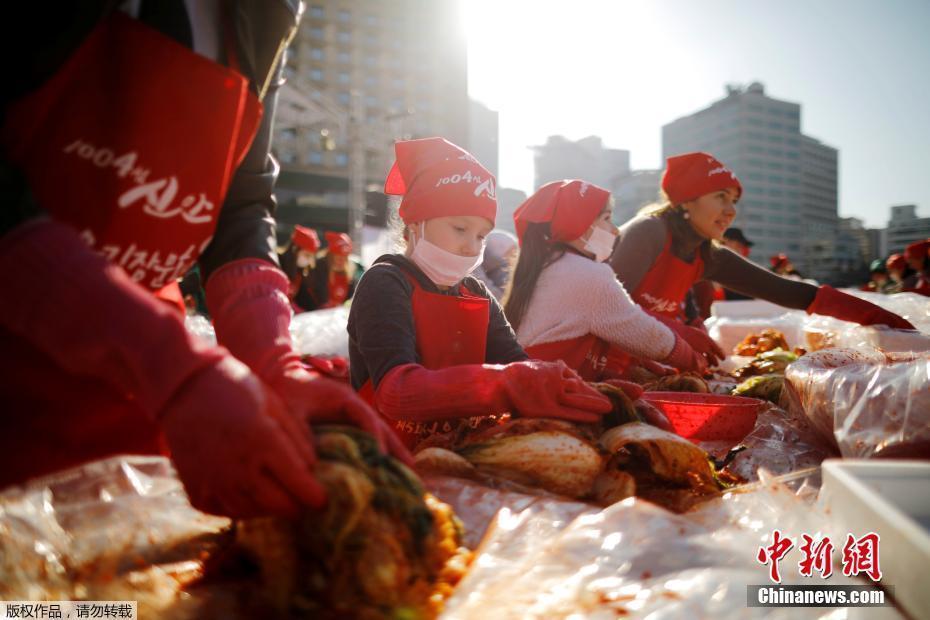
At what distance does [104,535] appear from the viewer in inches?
30.9

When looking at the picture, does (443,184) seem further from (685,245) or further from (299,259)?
(299,259)

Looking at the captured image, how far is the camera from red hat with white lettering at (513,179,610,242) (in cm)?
257

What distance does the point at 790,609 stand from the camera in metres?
0.74

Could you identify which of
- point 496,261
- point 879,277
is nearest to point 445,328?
point 496,261

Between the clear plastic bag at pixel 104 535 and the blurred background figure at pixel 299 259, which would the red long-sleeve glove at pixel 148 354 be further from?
the blurred background figure at pixel 299 259

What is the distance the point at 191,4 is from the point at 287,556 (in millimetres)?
919

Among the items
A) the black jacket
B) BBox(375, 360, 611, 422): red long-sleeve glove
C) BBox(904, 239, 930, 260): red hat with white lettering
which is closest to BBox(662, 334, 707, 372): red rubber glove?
BBox(375, 360, 611, 422): red long-sleeve glove

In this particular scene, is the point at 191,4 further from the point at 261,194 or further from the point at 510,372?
the point at 510,372

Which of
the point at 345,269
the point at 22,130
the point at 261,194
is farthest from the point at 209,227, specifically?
the point at 345,269

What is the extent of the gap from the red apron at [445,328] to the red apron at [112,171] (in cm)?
85

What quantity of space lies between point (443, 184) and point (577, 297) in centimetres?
100

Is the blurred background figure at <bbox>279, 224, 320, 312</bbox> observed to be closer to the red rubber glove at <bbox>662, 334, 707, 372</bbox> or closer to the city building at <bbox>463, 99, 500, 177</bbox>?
the red rubber glove at <bbox>662, 334, 707, 372</bbox>

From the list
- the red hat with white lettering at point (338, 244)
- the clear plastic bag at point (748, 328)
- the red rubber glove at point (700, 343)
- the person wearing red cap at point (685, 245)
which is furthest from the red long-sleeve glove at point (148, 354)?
the red hat with white lettering at point (338, 244)

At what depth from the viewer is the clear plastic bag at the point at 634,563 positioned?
73 centimetres
